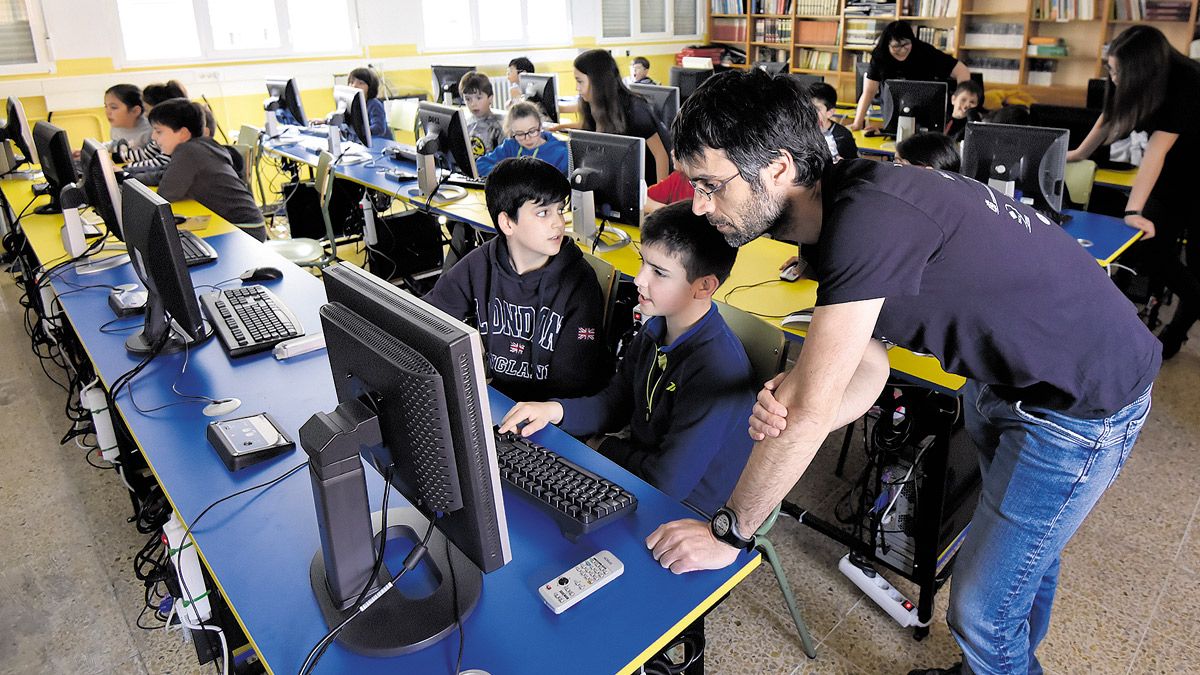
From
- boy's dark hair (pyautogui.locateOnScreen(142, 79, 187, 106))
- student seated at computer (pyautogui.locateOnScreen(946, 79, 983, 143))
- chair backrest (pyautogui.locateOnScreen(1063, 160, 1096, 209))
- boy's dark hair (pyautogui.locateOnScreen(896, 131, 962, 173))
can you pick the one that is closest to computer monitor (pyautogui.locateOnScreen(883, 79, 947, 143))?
student seated at computer (pyautogui.locateOnScreen(946, 79, 983, 143))

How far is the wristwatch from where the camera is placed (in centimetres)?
115

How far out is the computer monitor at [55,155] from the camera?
2.90m

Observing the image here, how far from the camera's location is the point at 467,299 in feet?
7.02

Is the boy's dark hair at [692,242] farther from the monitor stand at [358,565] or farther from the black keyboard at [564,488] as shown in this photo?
the monitor stand at [358,565]

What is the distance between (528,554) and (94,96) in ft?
21.2

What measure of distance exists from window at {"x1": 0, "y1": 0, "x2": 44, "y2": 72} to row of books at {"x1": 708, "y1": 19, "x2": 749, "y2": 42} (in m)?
6.72

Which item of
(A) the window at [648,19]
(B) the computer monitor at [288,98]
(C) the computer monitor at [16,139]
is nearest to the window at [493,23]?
(A) the window at [648,19]

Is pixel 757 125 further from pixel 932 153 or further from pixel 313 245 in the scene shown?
pixel 313 245

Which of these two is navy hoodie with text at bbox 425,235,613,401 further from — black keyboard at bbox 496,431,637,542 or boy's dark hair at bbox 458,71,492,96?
boy's dark hair at bbox 458,71,492,96

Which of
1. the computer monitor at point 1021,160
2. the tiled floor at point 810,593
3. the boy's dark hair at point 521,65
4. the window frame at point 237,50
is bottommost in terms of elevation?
the tiled floor at point 810,593

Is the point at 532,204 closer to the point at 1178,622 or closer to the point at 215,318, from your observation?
the point at 215,318

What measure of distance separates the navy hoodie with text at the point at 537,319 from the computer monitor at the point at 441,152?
1.71 meters

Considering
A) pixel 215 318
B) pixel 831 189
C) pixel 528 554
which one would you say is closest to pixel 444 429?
pixel 528 554

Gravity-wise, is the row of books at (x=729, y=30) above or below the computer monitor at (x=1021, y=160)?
above
